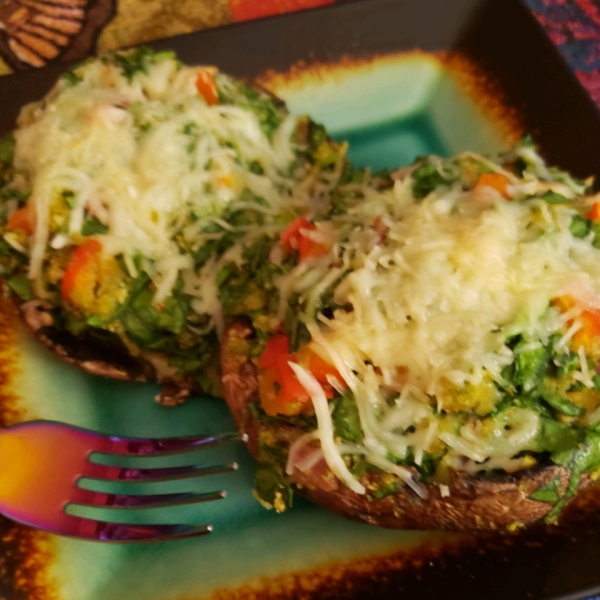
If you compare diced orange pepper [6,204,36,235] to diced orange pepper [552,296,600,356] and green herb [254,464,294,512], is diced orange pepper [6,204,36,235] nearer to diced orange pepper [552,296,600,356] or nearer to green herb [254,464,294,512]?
green herb [254,464,294,512]

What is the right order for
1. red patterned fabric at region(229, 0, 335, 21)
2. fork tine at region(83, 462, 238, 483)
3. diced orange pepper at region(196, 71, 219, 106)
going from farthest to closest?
red patterned fabric at region(229, 0, 335, 21), diced orange pepper at region(196, 71, 219, 106), fork tine at region(83, 462, 238, 483)

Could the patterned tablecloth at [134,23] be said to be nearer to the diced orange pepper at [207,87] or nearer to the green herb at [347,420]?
the diced orange pepper at [207,87]

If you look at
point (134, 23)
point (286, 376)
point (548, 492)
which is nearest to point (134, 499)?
point (286, 376)

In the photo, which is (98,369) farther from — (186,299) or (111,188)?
(111,188)

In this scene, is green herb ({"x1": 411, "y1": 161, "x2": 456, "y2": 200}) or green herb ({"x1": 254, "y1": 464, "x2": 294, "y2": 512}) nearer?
green herb ({"x1": 254, "y1": 464, "x2": 294, "y2": 512})

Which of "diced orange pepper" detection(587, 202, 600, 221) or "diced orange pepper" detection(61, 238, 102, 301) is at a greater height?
"diced orange pepper" detection(61, 238, 102, 301)

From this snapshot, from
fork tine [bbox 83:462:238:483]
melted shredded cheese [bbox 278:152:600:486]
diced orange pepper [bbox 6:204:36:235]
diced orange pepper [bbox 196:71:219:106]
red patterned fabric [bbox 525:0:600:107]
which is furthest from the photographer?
red patterned fabric [bbox 525:0:600:107]

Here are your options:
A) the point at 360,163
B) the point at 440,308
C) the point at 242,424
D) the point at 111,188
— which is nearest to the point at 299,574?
the point at 242,424

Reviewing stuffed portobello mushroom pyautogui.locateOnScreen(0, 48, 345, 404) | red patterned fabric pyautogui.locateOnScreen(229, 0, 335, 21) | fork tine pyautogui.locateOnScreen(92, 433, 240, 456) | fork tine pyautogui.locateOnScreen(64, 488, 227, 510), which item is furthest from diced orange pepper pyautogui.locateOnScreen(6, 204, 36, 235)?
red patterned fabric pyautogui.locateOnScreen(229, 0, 335, 21)
